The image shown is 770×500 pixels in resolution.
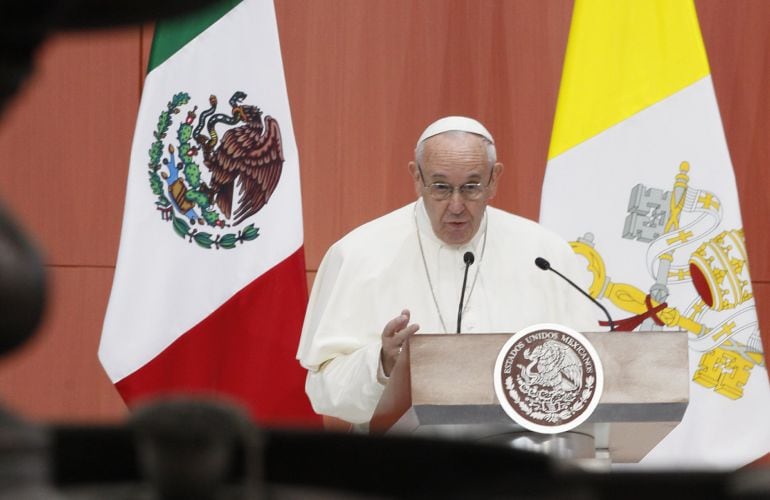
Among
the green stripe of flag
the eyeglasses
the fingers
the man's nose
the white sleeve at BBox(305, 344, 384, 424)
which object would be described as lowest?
the white sleeve at BBox(305, 344, 384, 424)

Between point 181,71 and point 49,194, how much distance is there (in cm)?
81

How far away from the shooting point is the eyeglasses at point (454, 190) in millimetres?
4637

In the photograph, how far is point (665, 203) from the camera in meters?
5.48

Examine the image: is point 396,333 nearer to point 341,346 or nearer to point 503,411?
point 503,411

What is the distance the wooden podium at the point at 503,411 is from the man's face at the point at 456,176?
120 centimetres

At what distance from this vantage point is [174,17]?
0.68 meters

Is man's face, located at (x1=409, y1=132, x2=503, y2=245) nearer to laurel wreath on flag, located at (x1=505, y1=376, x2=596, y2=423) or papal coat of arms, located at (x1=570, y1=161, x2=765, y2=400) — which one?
papal coat of arms, located at (x1=570, y1=161, x2=765, y2=400)

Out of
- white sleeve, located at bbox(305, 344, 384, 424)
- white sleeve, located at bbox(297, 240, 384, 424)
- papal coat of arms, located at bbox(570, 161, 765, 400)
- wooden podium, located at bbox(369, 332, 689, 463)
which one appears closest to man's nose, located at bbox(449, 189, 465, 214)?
white sleeve, located at bbox(297, 240, 384, 424)

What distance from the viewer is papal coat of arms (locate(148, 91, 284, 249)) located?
5.25 metres

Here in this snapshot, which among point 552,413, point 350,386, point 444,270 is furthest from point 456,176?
point 552,413

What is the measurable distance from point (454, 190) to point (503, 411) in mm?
1421

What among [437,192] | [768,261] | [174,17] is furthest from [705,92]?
[174,17]

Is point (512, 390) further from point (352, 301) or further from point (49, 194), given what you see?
point (49, 194)

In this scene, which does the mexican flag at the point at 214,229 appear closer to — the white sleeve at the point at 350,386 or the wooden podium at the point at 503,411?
the white sleeve at the point at 350,386
